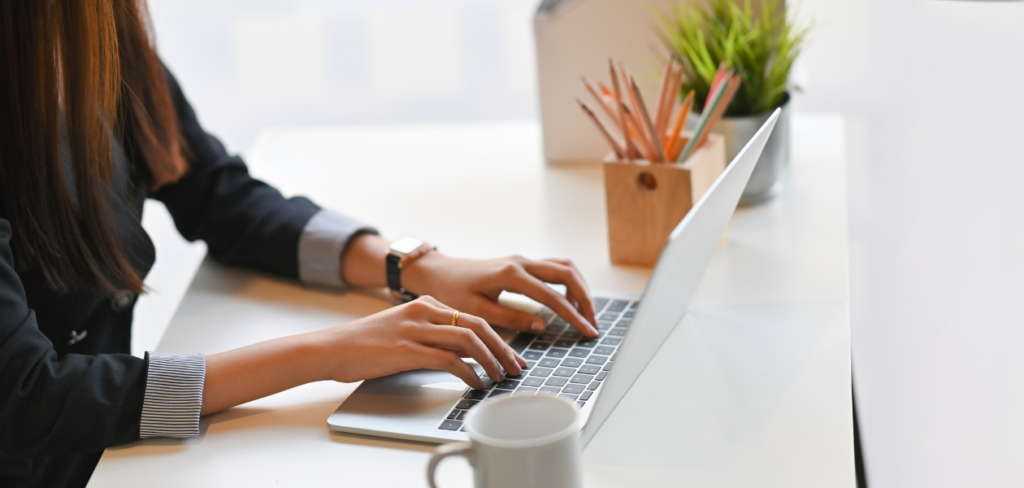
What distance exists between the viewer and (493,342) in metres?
0.72

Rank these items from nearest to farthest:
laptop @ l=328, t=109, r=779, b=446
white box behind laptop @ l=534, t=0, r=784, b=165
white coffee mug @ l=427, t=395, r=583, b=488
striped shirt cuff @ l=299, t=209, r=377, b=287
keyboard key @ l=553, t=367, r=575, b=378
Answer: white coffee mug @ l=427, t=395, r=583, b=488 < laptop @ l=328, t=109, r=779, b=446 < keyboard key @ l=553, t=367, r=575, b=378 < striped shirt cuff @ l=299, t=209, r=377, b=287 < white box behind laptop @ l=534, t=0, r=784, b=165

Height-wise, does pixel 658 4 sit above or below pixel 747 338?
above

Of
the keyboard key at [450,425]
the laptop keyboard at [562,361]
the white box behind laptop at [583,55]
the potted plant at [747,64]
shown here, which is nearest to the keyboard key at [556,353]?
the laptop keyboard at [562,361]

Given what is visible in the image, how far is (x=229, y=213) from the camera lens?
103 centimetres

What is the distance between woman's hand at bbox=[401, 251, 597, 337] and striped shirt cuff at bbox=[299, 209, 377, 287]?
10cm

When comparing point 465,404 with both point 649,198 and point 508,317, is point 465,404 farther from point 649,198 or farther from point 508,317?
point 649,198

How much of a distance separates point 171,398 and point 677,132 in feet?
1.84

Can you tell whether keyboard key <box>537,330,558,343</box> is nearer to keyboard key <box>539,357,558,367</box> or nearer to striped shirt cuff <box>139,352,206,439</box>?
keyboard key <box>539,357,558,367</box>

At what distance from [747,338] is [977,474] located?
0.23 m

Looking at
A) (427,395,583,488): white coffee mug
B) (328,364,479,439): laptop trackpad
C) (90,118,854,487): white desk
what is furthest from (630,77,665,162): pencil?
(427,395,583,488): white coffee mug

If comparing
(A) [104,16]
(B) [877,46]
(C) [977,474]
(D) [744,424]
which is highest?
(A) [104,16]

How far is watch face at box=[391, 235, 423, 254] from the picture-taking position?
35.9 inches

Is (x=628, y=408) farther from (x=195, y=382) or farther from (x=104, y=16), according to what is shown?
(x=104, y=16)

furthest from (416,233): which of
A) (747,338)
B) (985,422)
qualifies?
(985,422)
